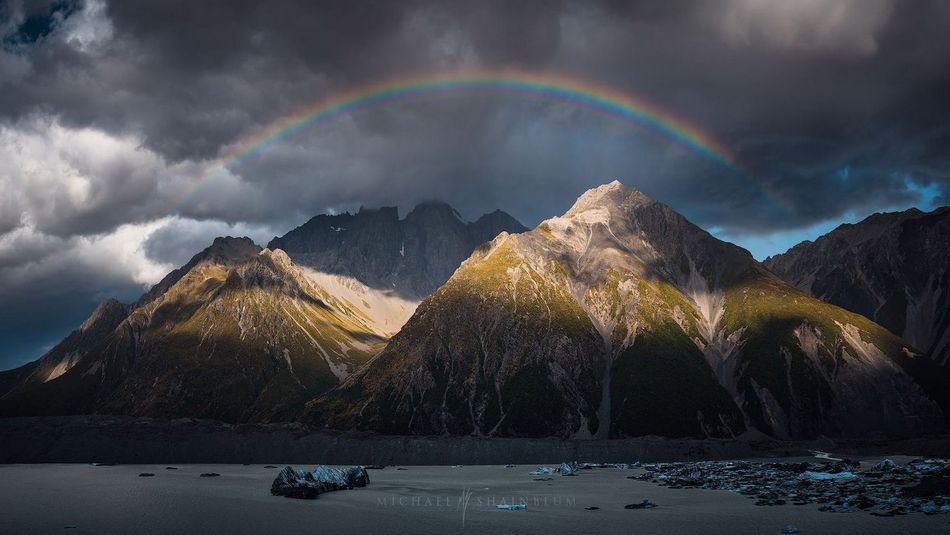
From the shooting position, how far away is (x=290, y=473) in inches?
3939

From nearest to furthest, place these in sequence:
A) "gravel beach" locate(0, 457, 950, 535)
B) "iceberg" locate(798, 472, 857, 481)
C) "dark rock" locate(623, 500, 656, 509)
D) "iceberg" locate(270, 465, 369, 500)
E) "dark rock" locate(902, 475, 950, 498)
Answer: "gravel beach" locate(0, 457, 950, 535) → "dark rock" locate(902, 475, 950, 498) → "dark rock" locate(623, 500, 656, 509) → "iceberg" locate(270, 465, 369, 500) → "iceberg" locate(798, 472, 857, 481)

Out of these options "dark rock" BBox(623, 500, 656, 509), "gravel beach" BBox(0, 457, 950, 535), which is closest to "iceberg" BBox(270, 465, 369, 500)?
"gravel beach" BBox(0, 457, 950, 535)

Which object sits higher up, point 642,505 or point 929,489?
point 929,489

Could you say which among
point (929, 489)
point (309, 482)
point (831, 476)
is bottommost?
point (831, 476)

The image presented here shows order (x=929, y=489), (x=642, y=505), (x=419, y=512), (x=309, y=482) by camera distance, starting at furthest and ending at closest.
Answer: (x=309, y=482)
(x=642, y=505)
(x=419, y=512)
(x=929, y=489)

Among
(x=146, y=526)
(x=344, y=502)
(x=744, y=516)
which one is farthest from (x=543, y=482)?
(x=146, y=526)

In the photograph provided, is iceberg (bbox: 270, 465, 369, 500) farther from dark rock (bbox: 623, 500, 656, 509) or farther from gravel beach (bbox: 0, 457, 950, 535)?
dark rock (bbox: 623, 500, 656, 509)

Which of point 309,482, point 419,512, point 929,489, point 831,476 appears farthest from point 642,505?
point 309,482

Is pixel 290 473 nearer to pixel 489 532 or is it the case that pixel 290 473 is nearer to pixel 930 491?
pixel 489 532

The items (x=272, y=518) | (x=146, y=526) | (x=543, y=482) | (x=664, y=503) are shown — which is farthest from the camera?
(x=543, y=482)

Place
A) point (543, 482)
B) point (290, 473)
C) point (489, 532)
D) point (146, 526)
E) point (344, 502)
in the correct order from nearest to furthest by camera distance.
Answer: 1. point (489, 532)
2. point (146, 526)
3. point (344, 502)
4. point (290, 473)
5. point (543, 482)

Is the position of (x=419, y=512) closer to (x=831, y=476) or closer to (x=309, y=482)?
(x=309, y=482)

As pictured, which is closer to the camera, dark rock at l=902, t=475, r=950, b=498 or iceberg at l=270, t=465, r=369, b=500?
dark rock at l=902, t=475, r=950, b=498

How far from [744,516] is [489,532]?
1086 inches
